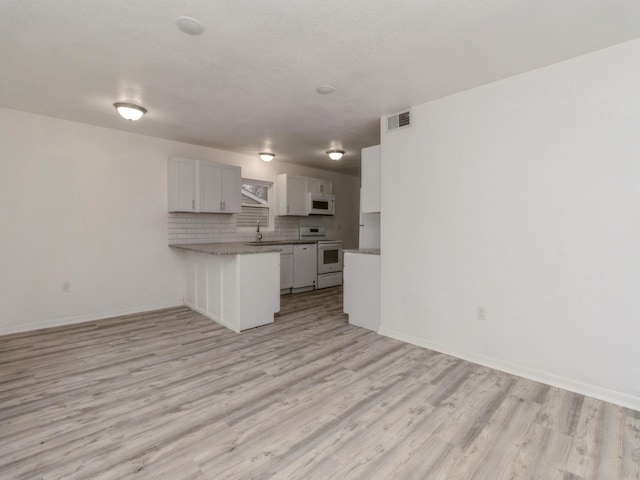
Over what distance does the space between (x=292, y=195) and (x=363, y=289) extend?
9.64 feet

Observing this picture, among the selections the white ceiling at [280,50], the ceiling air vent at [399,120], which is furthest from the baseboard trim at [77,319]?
the ceiling air vent at [399,120]

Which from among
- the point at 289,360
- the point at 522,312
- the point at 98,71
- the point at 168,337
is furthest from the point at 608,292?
the point at 98,71

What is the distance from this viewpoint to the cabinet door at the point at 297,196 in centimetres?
623

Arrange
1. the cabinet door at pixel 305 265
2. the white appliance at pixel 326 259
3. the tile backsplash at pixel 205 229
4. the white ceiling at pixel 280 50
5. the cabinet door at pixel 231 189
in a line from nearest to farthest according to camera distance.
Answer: the white ceiling at pixel 280 50 → the tile backsplash at pixel 205 229 → the cabinet door at pixel 231 189 → the cabinet door at pixel 305 265 → the white appliance at pixel 326 259

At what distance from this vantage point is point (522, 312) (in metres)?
2.71

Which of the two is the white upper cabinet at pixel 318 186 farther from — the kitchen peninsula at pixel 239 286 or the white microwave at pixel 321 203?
the kitchen peninsula at pixel 239 286

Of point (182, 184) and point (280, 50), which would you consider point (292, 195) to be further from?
point (280, 50)

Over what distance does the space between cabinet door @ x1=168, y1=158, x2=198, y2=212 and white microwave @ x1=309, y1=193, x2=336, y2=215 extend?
2.40 meters

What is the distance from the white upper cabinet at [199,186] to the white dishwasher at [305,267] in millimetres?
1580

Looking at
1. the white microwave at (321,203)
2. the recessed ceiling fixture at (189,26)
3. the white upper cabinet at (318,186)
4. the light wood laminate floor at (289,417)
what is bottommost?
the light wood laminate floor at (289,417)

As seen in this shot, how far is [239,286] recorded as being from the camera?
3777 millimetres

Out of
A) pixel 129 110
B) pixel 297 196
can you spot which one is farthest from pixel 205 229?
pixel 129 110

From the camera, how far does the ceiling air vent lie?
11.2 feet

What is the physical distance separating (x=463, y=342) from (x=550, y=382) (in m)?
0.71
